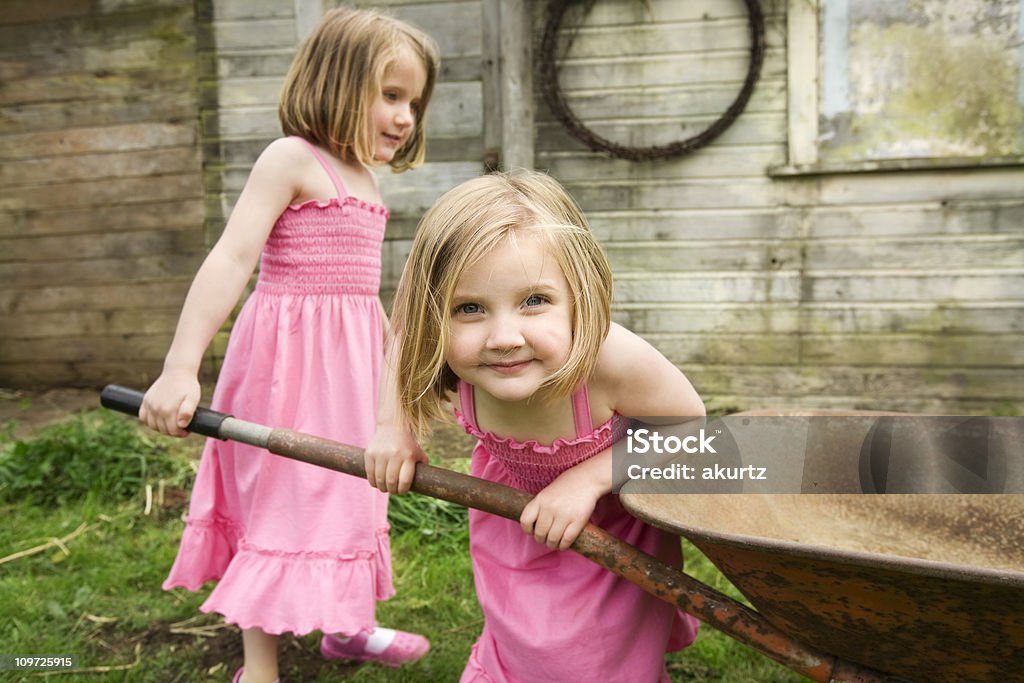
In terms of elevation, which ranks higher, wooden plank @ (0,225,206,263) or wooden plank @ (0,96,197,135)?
wooden plank @ (0,96,197,135)

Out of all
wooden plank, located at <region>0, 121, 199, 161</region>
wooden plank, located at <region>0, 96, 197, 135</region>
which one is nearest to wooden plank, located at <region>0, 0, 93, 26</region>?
wooden plank, located at <region>0, 96, 197, 135</region>

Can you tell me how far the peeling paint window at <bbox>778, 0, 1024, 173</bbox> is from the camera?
4125 mm

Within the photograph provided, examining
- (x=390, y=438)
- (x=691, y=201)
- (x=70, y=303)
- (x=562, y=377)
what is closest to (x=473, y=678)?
(x=390, y=438)

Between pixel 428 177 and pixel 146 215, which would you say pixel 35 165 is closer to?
pixel 146 215

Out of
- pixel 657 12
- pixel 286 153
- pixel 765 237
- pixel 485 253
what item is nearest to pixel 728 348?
pixel 765 237

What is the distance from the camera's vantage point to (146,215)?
5.11 m

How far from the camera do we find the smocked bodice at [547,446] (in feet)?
4.91

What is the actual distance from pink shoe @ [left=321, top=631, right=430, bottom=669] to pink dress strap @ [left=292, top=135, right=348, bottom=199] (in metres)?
1.13

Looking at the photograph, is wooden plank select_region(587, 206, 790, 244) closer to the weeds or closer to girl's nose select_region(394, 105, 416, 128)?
the weeds

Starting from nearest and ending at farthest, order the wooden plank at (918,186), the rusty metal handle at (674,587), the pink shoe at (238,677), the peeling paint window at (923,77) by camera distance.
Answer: the rusty metal handle at (674,587)
the pink shoe at (238,677)
the peeling paint window at (923,77)
the wooden plank at (918,186)

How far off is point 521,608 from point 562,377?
0.49 meters

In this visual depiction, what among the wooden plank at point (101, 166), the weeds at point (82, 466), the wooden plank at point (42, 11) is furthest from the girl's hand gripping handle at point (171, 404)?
the wooden plank at point (42, 11)

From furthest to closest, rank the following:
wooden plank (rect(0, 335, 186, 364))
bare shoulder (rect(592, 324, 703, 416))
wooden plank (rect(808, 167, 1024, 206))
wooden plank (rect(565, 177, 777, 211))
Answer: wooden plank (rect(0, 335, 186, 364)), wooden plank (rect(565, 177, 777, 211)), wooden plank (rect(808, 167, 1024, 206)), bare shoulder (rect(592, 324, 703, 416))

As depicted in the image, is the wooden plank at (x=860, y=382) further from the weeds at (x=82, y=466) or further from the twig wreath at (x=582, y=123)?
the weeds at (x=82, y=466)
